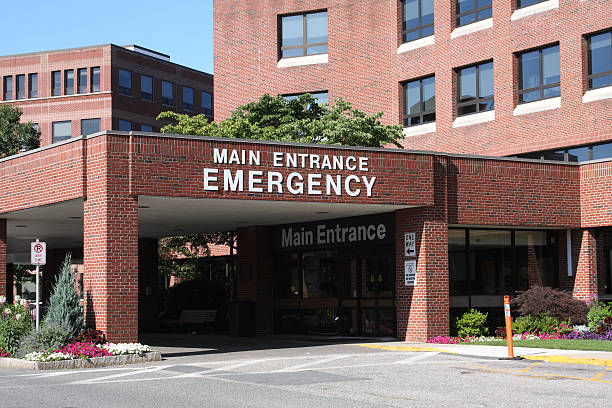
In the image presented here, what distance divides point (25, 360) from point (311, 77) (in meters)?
23.1

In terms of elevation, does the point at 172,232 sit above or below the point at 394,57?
below

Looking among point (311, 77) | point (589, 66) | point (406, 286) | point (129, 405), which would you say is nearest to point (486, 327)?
point (406, 286)

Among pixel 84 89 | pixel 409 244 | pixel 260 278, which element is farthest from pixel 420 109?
pixel 84 89

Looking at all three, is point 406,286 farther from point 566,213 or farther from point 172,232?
point 172,232

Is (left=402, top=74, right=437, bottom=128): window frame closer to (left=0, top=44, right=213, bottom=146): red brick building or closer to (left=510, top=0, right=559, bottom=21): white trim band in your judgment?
(left=510, top=0, right=559, bottom=21): white trim band

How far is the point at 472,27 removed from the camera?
33.9 m

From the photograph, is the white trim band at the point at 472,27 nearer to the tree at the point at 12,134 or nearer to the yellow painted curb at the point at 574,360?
the yellow painted curb at the point at 574,360

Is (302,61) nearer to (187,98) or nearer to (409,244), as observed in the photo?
(409,244)

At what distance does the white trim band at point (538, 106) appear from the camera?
3076 cm

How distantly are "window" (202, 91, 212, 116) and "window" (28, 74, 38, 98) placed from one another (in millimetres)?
14581

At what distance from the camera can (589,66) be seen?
98.7 ft

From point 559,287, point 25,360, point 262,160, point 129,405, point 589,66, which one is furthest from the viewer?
point 589,66

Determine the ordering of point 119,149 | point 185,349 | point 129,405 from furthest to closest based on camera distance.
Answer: point 185,349 < point 119,149 < point 129,405

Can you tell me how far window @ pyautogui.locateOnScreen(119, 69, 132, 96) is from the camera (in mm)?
67750
